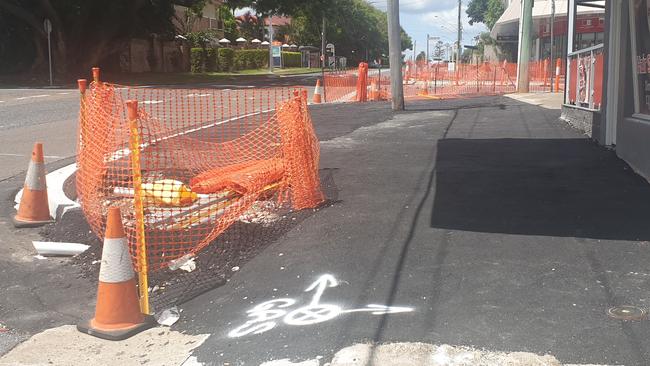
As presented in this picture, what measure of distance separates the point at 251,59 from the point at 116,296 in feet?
209

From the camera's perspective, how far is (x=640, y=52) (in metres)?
8.27

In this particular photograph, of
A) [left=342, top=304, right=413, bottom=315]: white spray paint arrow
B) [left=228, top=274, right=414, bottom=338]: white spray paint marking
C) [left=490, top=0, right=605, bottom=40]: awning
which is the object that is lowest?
[left=228, top=274, right=414, bottom=338]: white spray paint marking

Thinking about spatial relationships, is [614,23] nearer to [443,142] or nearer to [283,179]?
[443,142]

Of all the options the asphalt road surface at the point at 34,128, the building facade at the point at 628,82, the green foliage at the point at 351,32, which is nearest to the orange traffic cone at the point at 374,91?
the asphalt road surface at the point at 34,128

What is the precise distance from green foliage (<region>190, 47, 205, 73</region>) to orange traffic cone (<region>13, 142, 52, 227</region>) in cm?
4815

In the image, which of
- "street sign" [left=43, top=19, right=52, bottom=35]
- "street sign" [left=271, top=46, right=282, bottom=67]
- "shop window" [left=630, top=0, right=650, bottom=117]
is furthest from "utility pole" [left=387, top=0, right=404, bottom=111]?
"street sign" [left=271, top=46, right=282, bottom=67]

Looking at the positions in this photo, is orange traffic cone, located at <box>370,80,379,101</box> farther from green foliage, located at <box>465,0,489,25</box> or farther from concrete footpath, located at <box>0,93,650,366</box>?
green foliage, located at <box>465,0,489,25</box>

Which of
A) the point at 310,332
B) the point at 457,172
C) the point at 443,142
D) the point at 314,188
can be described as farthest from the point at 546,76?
the point at 310,332

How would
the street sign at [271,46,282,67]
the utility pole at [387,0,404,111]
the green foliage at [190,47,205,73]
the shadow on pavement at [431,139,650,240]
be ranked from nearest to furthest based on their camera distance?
the shadow on pavement at [431,139,650,240], the utility pole at [387,0,404,111], the green foliage at [190,47,205,73], the street sign at [271,46,282,67]

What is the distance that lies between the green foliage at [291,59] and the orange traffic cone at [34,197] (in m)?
73.8

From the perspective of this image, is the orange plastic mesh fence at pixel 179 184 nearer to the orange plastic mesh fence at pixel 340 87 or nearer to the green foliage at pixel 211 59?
the orange plastic mesh fence at pixel 340 87

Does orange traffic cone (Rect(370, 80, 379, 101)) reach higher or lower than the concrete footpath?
higher

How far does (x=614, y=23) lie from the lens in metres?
9.15

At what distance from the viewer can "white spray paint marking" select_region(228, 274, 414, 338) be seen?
13.4 feet
